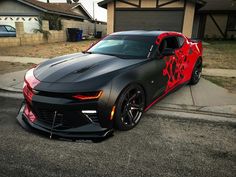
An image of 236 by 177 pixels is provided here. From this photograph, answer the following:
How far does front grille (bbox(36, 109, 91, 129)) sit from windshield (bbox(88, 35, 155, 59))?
5.10 feet

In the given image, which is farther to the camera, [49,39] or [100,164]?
[49,39]

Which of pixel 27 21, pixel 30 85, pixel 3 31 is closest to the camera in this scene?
pixel 30 85

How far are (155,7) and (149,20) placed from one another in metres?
0.98

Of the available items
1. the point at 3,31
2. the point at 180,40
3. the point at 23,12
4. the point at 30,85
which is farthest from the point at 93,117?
the point at 23,12

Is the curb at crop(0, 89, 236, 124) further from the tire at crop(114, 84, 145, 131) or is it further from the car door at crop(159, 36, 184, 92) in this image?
the tire at crop(114, 84, 145, 131)

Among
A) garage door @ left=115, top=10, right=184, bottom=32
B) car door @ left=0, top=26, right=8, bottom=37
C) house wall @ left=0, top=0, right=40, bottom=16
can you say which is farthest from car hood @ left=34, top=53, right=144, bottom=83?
house wall @ left=0, top=0, right=40, bottom=16

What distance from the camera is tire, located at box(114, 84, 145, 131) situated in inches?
126

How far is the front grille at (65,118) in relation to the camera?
2943 millimetres

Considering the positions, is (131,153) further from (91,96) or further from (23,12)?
(23,12)

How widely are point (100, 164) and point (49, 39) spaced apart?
16.3 meters

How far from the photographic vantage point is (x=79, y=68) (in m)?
3.43

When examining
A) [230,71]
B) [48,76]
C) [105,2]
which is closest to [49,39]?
[105,2]

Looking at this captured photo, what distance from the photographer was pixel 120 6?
16.4m

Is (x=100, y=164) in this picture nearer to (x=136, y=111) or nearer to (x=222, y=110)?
(x=136, y=111)
